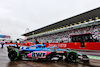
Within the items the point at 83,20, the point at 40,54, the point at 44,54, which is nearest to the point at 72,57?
the point at 44,54

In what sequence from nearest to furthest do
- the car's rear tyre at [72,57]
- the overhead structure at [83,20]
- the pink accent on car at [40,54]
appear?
1. the car's rear tyre at [72,57]
2. the pink accent on car at [40,54]
3. the overhead structure at [83,20]

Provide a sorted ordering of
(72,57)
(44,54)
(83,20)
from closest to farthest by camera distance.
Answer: (72,57) < (44,54) < (83,20)

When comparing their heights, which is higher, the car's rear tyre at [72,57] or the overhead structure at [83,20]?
the overhead structure at [83,20]

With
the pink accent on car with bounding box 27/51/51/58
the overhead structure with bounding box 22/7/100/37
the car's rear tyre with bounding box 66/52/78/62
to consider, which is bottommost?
the car's rear tyre with bounding box 66/52/78/62

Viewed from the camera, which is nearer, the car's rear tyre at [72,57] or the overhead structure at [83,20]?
the car's rear tyre at [72,57]

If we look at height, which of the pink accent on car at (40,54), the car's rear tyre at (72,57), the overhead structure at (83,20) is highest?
the overhead structure at (83,20)

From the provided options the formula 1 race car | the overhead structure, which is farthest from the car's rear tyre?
the overhead structure

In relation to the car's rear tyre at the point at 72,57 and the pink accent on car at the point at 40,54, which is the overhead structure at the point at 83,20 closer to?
the car's rear tyre at the point at 72,57

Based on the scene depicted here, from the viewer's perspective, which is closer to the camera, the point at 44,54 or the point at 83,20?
the point at 44,54

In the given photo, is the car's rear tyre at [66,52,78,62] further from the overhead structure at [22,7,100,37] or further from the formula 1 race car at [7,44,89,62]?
the overhead structure at [22,7,100,37]

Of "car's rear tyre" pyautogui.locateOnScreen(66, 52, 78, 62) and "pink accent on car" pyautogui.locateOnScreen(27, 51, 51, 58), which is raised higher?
"pink accent on car" pyautogui.locateOnScreen(27, 51, 51, 58)

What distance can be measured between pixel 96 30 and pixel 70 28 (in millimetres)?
6507

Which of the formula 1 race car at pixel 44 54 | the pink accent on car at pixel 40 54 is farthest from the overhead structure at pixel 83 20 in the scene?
the pink accent on car at pixel 40 54

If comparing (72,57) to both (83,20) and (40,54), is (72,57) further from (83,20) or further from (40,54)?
(83,20)
